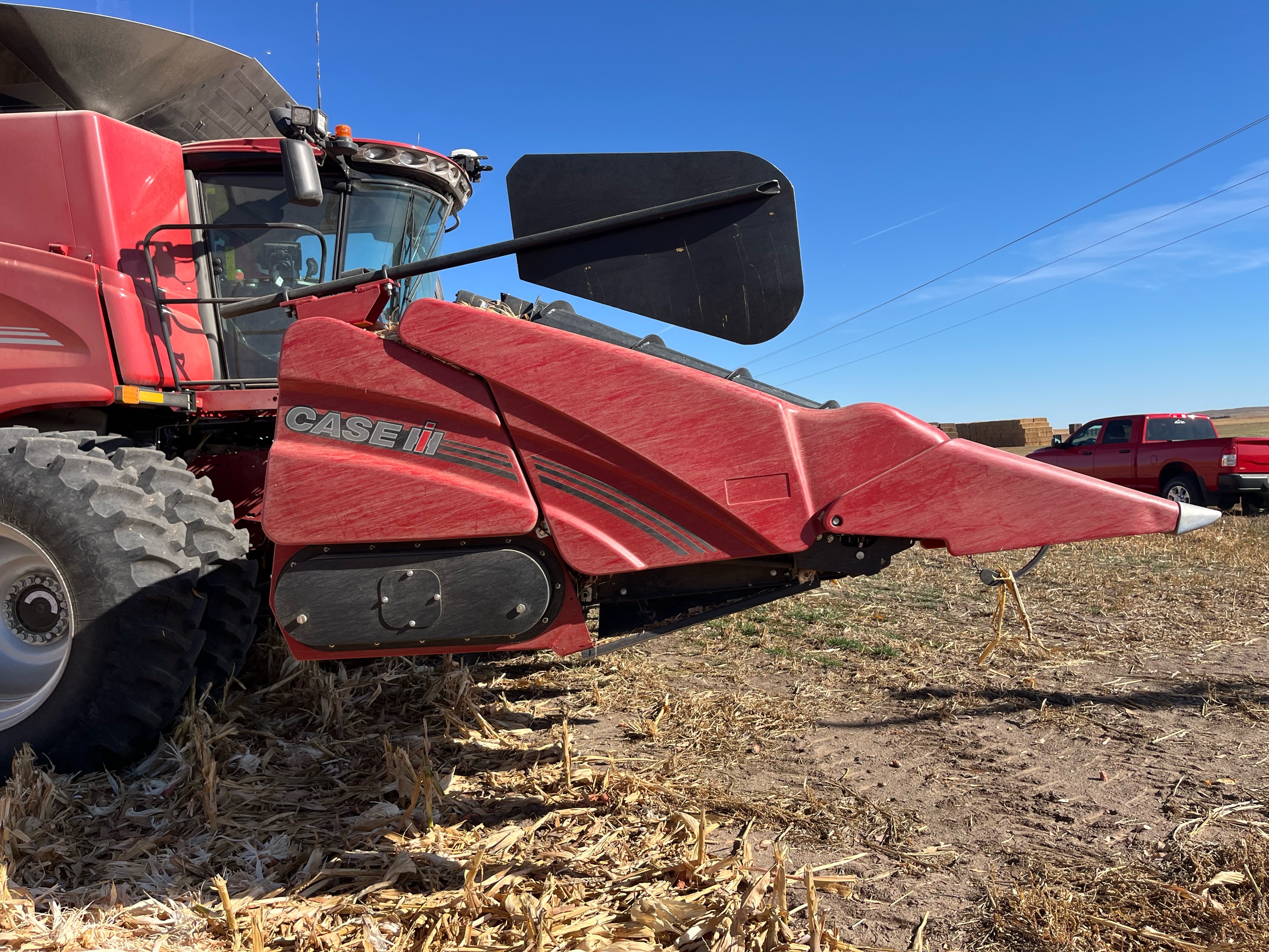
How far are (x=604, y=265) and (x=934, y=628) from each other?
3854 mm

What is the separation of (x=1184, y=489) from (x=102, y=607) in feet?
42.5

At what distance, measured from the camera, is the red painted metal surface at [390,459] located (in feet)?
7.74

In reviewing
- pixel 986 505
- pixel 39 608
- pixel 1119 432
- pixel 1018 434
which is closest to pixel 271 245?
pixel 39 608

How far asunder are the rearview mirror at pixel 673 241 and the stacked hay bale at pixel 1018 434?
2778 cm

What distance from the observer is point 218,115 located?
4727 millimetres

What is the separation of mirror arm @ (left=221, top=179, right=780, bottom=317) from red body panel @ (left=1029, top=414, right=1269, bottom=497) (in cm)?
987

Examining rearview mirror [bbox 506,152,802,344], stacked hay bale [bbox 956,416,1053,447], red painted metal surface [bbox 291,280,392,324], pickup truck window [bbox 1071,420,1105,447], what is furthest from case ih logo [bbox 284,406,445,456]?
stacked hay bale [bbox 956,416,1053,447]

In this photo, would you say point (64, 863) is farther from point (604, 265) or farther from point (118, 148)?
point (118, 148)

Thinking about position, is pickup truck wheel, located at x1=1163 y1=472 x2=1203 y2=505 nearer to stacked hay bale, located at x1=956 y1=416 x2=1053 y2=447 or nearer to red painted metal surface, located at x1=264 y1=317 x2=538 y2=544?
red painted metal surface, located at x1=264 y1=317 x2=538 y2=544

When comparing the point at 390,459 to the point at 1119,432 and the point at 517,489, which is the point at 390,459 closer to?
the point at 517,489

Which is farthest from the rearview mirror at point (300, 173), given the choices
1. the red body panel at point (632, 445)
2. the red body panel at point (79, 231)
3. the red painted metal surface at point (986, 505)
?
the red painted metal surface at point (986, 505)

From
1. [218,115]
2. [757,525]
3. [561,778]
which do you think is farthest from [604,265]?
[218,115]

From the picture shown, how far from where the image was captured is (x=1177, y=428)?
1207 cm

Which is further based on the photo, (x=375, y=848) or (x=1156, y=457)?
(x=1156, y=457)
